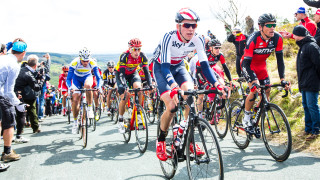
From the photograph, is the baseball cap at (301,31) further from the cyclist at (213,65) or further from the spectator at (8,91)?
the spectator at (8,91)

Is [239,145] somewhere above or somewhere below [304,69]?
below

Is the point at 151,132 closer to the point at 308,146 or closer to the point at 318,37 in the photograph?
the point at 308,146

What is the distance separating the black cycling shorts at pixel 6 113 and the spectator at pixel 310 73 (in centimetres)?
609

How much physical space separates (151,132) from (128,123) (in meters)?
1.65

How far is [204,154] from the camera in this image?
10.3 ft

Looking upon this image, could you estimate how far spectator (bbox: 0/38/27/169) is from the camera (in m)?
4.68

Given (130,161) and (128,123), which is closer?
(130,161)

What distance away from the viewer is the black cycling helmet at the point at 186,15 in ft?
12.3

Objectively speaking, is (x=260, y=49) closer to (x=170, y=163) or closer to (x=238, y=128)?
(x=238, y=128)

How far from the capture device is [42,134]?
837 cm

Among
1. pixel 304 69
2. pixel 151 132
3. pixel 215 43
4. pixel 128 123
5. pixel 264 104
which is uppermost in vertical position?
pixel 215 43

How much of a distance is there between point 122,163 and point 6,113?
249 centimetres

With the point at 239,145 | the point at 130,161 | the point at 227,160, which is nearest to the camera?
the point at 227,160

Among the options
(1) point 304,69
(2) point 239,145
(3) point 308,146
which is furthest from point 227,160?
(1) point 304,69
